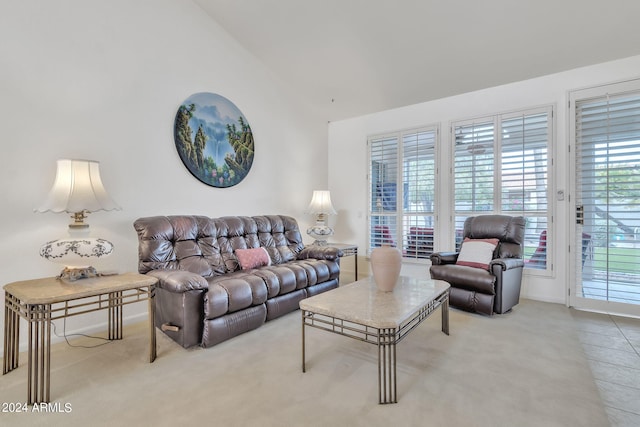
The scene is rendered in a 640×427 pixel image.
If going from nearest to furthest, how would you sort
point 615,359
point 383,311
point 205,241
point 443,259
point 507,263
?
point 383,311
point 615,359
point 507,263
point 205,241
point 443,259

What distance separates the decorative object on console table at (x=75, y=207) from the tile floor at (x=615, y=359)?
322 cm

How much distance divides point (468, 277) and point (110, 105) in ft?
12.3

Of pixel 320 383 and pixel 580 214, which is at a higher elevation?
pixel 580 214

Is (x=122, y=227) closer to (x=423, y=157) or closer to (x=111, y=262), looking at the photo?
(x=111, y=262)

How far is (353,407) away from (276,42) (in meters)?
3.82

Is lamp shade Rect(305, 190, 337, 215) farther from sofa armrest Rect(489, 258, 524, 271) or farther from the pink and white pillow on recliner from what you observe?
sofa armrest Rect(489, 258, 524, 271)

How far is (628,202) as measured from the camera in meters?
A: 3.06

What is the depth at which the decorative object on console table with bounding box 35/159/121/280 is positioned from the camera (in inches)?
82.4

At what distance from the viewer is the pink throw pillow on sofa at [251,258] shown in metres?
3.23

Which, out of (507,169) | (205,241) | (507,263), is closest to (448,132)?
A: (507,169)

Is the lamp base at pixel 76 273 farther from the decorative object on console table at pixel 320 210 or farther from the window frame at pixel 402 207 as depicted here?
the window frame at pixel 402 207

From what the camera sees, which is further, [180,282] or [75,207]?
[180,282]

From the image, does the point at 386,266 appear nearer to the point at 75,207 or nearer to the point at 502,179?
the point at 75,207

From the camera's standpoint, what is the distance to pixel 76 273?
211cm
